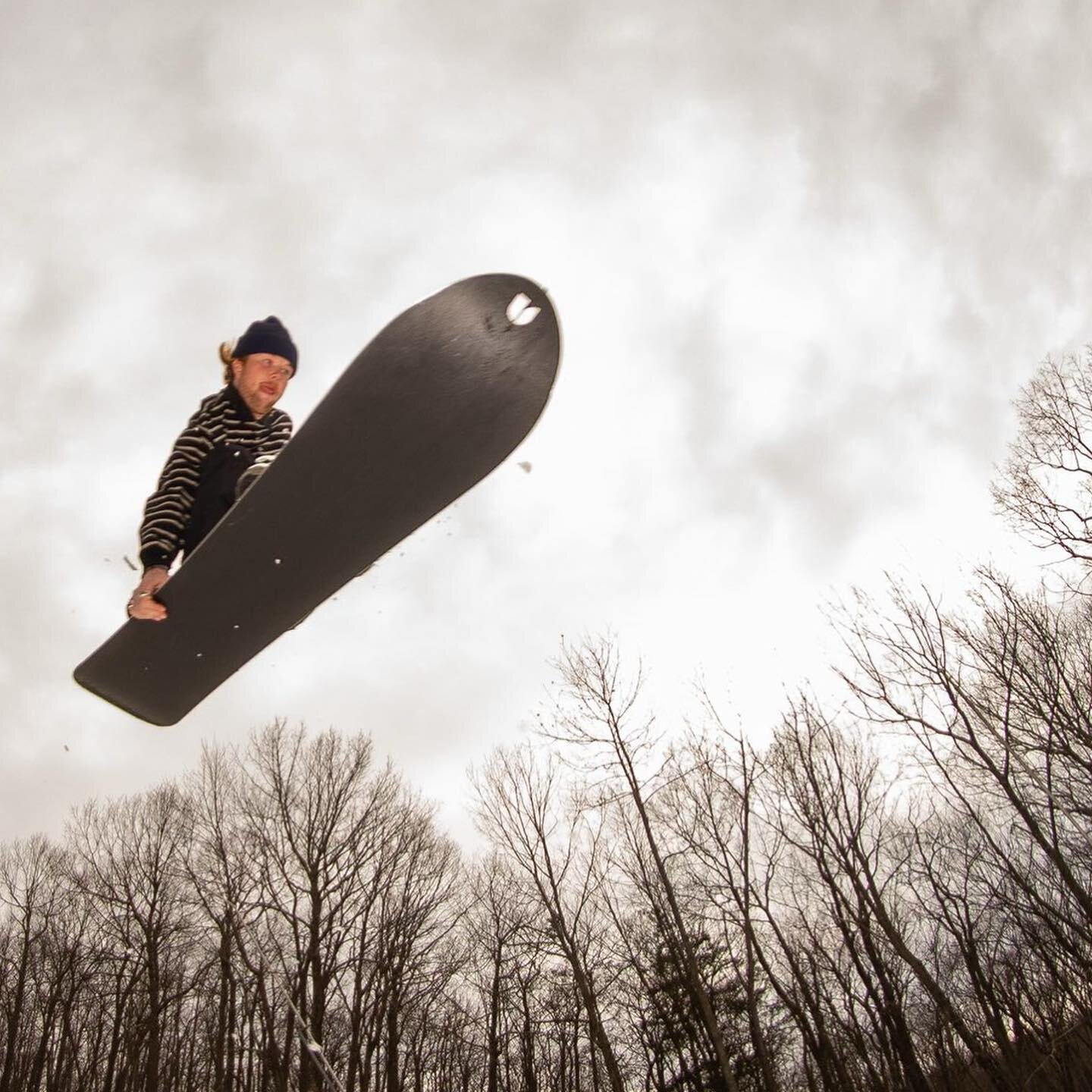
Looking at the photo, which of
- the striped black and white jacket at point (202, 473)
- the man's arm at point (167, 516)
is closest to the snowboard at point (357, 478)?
the man's arm at point (167, 516)

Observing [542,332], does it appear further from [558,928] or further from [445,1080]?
[445,1080]

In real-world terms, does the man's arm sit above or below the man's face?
below

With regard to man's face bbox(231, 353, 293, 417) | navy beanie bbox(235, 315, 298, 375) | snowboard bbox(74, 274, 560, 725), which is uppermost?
navy beanie bbox(235, 315, 298, 375)

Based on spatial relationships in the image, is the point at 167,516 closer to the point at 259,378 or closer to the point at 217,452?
the point at 217,452

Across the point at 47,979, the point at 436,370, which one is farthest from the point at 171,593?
the point at 47,979

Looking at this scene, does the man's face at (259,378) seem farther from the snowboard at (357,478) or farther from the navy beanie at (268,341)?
the snowboard at (357,478)

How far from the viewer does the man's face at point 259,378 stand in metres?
2.59

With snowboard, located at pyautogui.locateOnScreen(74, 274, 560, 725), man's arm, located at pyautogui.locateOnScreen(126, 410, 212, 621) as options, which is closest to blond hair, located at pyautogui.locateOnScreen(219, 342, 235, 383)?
man's arm, located at pyautogui.locateOnScreen(126, 410, 212, 621)

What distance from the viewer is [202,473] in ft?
8.26

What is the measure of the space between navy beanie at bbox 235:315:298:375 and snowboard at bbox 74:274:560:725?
516 mm

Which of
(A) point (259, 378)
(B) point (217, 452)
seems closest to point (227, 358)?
(A) point (259, 378)

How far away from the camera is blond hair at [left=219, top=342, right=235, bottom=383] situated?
8.61 ft

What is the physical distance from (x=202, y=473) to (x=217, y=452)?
0.32ft

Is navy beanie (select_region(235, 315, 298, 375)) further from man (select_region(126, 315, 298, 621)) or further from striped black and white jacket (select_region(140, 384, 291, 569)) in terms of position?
striped black and white jacket (select_region(140, 384, 291, 569))
